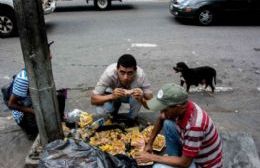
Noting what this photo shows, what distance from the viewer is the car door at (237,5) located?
1193cm

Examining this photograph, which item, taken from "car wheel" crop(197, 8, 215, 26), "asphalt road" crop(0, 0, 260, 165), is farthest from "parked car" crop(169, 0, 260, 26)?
"asphalt road" crop(0, 0, 260, 165)

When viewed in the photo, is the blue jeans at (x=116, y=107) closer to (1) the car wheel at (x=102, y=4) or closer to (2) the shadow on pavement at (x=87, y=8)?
(1) the car wheel at (x=102, y=4)

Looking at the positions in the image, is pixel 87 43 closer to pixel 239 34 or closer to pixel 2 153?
pixel 239 34

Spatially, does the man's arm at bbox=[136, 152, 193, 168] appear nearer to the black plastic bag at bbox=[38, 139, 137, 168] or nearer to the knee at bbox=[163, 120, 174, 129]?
the black plastic bag at bbox=[38, 139, 137, 168]

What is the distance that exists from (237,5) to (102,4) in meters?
5.15

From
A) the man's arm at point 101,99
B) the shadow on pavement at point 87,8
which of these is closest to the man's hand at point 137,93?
the man's arm at point 101,99

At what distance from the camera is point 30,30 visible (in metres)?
3.49

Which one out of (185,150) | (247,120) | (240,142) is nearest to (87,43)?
(247,120)

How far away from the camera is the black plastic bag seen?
3.58 m

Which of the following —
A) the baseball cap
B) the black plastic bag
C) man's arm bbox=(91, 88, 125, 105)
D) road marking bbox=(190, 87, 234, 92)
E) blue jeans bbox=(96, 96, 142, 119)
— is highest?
the baseball cap

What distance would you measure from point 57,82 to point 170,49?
11.0 ft

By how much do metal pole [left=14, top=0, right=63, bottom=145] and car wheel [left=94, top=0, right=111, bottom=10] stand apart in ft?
34.9

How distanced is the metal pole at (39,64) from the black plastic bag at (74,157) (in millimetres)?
455

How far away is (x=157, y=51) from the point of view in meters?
9.42
